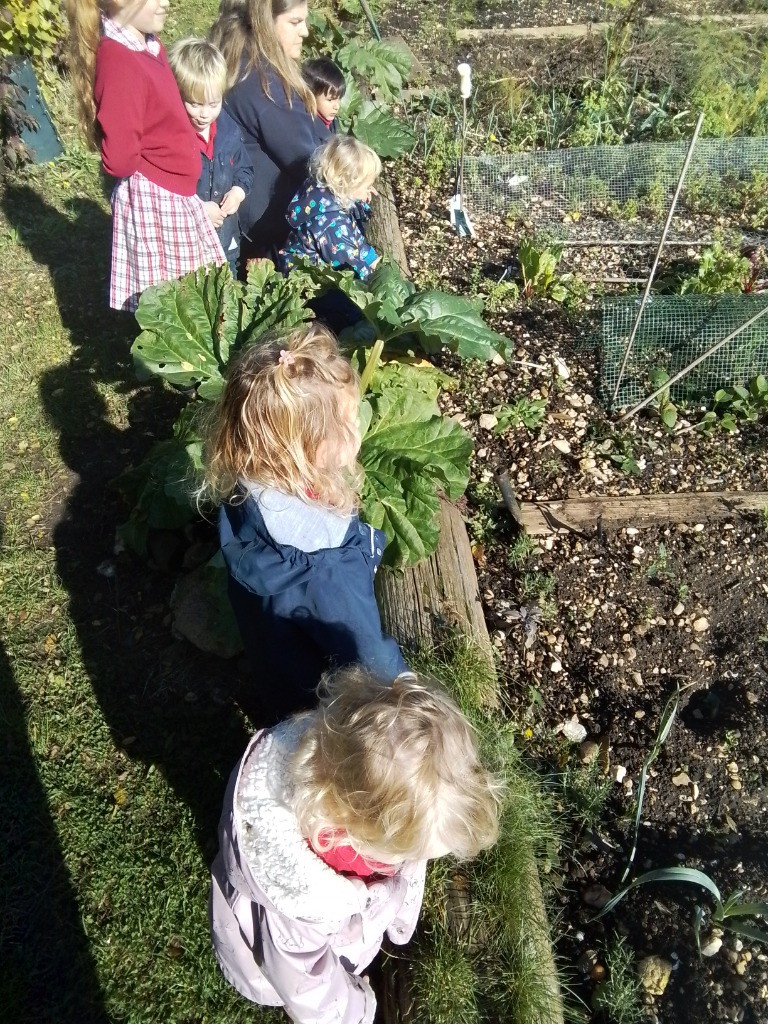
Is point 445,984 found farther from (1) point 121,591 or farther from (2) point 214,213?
(2) point 214,213

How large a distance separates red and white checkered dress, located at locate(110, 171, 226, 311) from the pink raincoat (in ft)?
8.72

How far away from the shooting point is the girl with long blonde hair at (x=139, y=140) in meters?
2.99

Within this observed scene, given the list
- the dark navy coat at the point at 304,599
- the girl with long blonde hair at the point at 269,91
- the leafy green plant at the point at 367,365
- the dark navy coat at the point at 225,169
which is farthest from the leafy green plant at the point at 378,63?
the dark navy coat at the point at 304,599

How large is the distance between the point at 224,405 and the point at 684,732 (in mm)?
1988

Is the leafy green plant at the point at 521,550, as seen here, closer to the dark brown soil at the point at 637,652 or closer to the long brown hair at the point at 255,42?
the dark brown soil at the point at 637,652

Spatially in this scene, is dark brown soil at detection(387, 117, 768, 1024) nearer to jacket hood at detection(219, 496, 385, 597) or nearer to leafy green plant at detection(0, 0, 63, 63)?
jacket hood at detection(219, 496, 385, 597)

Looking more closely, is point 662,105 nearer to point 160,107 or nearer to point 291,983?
point 160,107

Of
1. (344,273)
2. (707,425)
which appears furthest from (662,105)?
(344,273)

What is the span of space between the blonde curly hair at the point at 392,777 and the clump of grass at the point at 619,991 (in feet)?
→ 3.07

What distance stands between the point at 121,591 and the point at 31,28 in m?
4.29

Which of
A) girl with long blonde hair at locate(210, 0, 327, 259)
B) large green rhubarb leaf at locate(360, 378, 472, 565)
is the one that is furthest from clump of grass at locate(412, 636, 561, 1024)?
girl with long blonde hair at locate(210, 0, 327, 259)

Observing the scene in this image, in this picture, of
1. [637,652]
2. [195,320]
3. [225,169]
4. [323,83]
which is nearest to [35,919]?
[195,320]

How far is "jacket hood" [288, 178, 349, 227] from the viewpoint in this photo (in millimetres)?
3705

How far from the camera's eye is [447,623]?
2672mm
